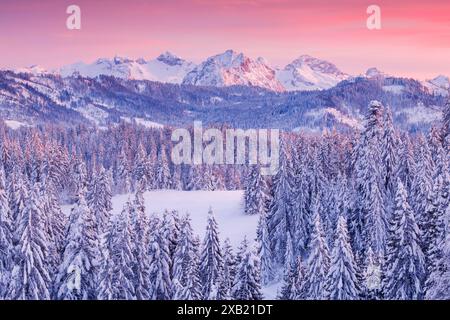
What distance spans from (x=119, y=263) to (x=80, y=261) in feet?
11.5

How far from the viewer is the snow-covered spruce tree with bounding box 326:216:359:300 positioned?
1289 inches

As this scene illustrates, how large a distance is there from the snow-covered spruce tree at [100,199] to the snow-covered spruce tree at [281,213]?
2647 centimetres

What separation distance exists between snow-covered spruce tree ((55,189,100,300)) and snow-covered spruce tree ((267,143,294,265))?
31795 millimetres

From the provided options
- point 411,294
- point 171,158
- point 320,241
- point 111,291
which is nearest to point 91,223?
point 111,291

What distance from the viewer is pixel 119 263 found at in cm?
3966

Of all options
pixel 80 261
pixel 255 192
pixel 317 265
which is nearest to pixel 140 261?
pixel 80 261

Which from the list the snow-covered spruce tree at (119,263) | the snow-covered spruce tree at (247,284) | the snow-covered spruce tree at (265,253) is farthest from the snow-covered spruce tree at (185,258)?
the snow-covered spruce tree at (265,253)

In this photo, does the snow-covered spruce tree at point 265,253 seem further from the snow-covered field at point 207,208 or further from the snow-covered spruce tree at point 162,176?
the snow-covered spruce tree at point 162,176

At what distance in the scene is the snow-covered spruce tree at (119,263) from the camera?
116 ft

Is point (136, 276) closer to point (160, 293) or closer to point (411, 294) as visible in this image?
point (160, 293)

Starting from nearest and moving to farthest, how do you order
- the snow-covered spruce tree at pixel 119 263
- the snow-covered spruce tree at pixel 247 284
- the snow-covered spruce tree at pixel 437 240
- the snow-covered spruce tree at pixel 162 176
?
the snow-covered spruce tree at pixel 437 240, the snow-covered spruce tree at pixel 247 284, the snow-covered spruce tree at pixel 119 263, the snow-covered spruce tree at pixel 162 176

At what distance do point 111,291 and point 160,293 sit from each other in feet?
23.5

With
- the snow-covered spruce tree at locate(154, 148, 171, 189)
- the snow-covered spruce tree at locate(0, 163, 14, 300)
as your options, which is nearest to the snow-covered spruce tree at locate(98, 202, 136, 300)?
the snow-covered spruce tree at locate(0, 163, 14, 300)

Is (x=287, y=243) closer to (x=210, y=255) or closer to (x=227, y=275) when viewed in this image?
(x=210, y=255)
